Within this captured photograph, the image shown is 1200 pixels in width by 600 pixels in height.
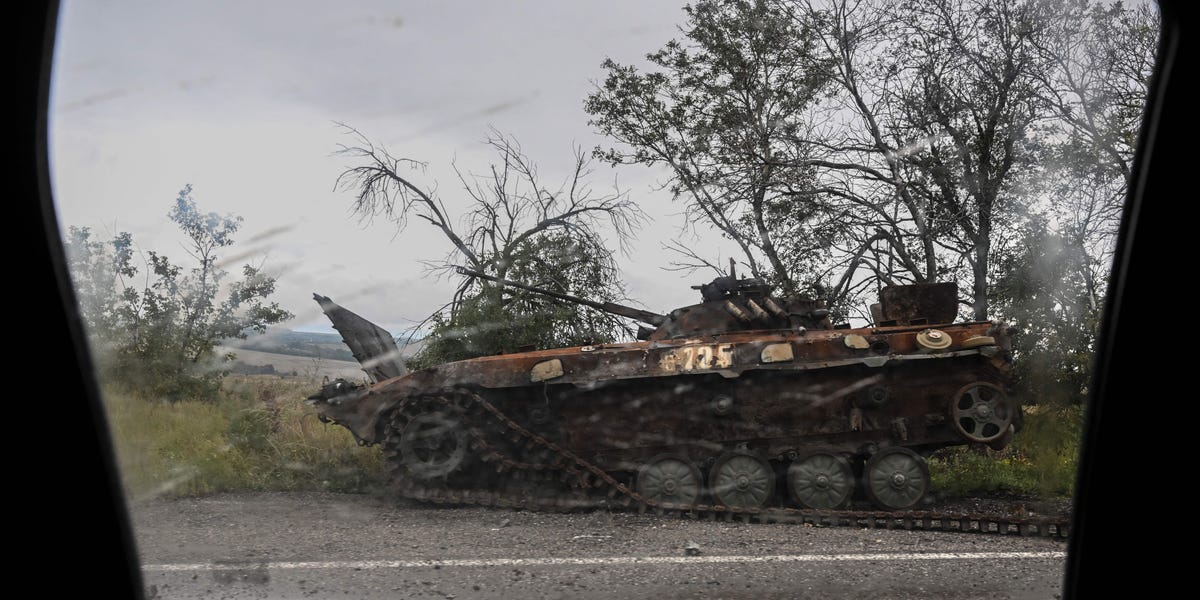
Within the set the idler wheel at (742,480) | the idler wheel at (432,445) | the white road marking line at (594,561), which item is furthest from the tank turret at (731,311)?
the white road marking line at (594,561)

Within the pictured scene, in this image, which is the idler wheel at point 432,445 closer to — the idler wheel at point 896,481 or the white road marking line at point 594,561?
the white road marking line at point 594,561

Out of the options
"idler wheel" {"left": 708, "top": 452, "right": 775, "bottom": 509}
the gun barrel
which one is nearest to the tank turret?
the gun barrel

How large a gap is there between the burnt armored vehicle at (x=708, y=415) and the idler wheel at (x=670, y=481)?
0.05 feet

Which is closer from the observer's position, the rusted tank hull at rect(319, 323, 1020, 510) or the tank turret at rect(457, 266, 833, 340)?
the rusted tank hull at rect(319, 323, 1020, 510)

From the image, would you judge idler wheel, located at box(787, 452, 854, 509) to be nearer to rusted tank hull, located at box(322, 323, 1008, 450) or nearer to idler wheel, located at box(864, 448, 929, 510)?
idler wheel, located at box(864, 448, 929, 510)

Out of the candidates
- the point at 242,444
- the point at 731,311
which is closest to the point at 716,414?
the point at 731,311

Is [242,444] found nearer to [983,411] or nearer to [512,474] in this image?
[512,474]

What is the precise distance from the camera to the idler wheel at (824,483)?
394 inches

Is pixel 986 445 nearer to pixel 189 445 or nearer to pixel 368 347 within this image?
pixel 368 347

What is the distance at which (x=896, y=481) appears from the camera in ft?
32.9

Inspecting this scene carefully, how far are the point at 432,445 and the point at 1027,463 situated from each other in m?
6.52

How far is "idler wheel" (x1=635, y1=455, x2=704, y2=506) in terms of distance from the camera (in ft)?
33.1

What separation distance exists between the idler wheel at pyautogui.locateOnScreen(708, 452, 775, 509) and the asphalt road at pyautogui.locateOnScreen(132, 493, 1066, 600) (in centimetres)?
64

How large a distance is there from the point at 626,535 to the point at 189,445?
521 centimetres
